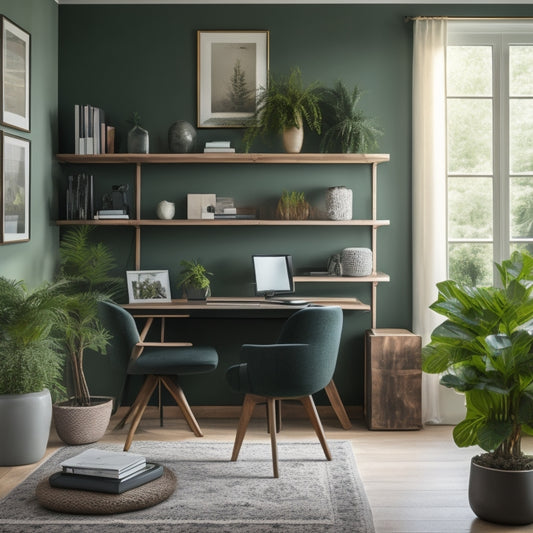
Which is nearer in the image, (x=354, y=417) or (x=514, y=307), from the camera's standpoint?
(x=514, y=307)

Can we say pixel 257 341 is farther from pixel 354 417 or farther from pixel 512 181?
pixel 512 181

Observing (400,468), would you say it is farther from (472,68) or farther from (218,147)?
(472,68)

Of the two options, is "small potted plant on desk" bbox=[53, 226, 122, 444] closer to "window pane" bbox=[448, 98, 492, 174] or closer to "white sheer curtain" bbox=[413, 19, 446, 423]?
"white sheer curtain" bbox=[413, 19, 446, 423]

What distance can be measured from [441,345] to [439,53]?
7.99ft

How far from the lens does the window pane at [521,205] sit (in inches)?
207

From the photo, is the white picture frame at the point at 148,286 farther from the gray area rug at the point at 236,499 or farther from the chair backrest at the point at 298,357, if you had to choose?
the chair backrest at the point at 298,357

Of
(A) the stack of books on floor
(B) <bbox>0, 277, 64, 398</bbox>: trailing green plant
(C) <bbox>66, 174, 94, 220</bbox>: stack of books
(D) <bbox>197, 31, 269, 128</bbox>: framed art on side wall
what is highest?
(D) <bbox>197, 31, 269, 128</bbox>: framed art on side wall

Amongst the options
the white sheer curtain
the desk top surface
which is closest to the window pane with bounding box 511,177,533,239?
the white sheer curtain

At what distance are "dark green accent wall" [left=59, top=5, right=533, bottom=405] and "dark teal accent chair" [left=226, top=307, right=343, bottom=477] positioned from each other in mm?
1241

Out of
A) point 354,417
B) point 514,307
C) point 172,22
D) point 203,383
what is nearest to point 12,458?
point 203,383

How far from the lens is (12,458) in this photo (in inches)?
161

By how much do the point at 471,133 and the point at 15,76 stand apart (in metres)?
2.94

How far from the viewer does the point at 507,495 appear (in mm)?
3260

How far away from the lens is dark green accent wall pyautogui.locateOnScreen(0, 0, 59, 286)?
180 inches
